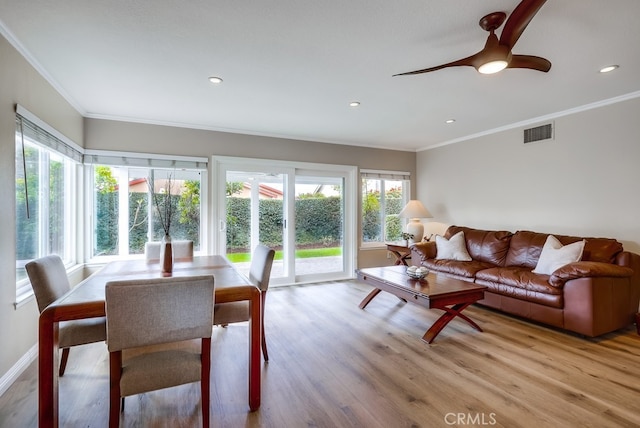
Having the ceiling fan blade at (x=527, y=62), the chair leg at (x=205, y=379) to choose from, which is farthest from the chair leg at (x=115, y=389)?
the ceiling fan blade at (x=527, y=62)

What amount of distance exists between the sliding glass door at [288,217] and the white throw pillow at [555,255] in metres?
2.74

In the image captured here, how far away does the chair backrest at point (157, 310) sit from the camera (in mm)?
1417

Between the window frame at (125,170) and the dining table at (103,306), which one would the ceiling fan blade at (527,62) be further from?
the window frame at (125,170)

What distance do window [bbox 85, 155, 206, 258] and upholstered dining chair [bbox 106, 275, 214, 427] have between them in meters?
2.68

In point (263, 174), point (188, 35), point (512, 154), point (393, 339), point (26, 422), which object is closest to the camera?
point (26, 422)

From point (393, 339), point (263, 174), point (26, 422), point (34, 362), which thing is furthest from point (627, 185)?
point (34, 362)

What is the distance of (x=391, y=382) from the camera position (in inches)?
84.1

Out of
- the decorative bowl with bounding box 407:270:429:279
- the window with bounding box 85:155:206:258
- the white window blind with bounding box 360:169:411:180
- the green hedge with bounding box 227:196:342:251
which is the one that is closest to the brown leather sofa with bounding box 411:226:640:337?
the decorative bowl with bounding box 407:270:429:279

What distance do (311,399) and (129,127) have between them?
12.9 ft

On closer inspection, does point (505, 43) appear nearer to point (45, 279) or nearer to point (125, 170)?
point (45, 279)

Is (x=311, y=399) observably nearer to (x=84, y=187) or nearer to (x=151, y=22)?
(x=151, y=22)

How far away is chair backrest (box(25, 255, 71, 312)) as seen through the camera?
72.6 inches

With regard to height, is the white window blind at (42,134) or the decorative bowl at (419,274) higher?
the white window blind at (42,134)

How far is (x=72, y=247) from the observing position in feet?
11.8
